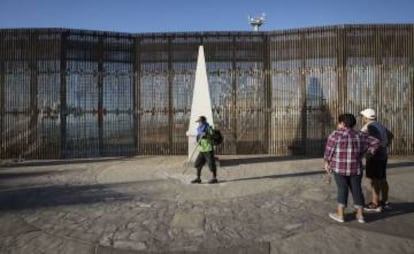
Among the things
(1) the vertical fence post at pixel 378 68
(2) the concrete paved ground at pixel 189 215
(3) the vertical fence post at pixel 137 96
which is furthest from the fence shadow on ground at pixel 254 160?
(3) the vertical fence post at pixel 137 96

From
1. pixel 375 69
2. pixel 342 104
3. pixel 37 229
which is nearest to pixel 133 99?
pixel 342 104

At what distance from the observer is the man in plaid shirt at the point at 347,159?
7.53 m

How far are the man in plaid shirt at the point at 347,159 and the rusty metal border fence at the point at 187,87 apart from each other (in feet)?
32.1

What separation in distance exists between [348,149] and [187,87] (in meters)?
10.9

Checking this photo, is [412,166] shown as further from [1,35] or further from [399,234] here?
[1,35]

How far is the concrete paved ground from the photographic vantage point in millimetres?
6648

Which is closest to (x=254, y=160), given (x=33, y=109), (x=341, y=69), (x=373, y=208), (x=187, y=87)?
(x=187, y=87)

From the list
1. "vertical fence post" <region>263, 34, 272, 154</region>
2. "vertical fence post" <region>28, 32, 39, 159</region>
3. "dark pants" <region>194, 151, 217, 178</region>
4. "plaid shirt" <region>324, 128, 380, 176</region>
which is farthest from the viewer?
"vertical fence post" <region>263, 34, 272, 154</region>

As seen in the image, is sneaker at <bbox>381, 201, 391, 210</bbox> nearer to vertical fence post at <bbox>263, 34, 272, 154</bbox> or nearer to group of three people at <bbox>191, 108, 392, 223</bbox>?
group of three people at <bbox>191, 108, 392, 223</bbox>

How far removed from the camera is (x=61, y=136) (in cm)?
1748

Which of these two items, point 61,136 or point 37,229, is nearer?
point 37,229

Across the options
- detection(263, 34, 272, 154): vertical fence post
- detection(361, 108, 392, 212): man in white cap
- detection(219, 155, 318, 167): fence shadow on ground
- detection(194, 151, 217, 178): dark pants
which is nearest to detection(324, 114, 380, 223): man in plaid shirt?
detection(361, 108, 392, 212): man in white cap

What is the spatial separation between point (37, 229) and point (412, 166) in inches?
429

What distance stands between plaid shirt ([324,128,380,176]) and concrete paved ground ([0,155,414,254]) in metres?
0.81
